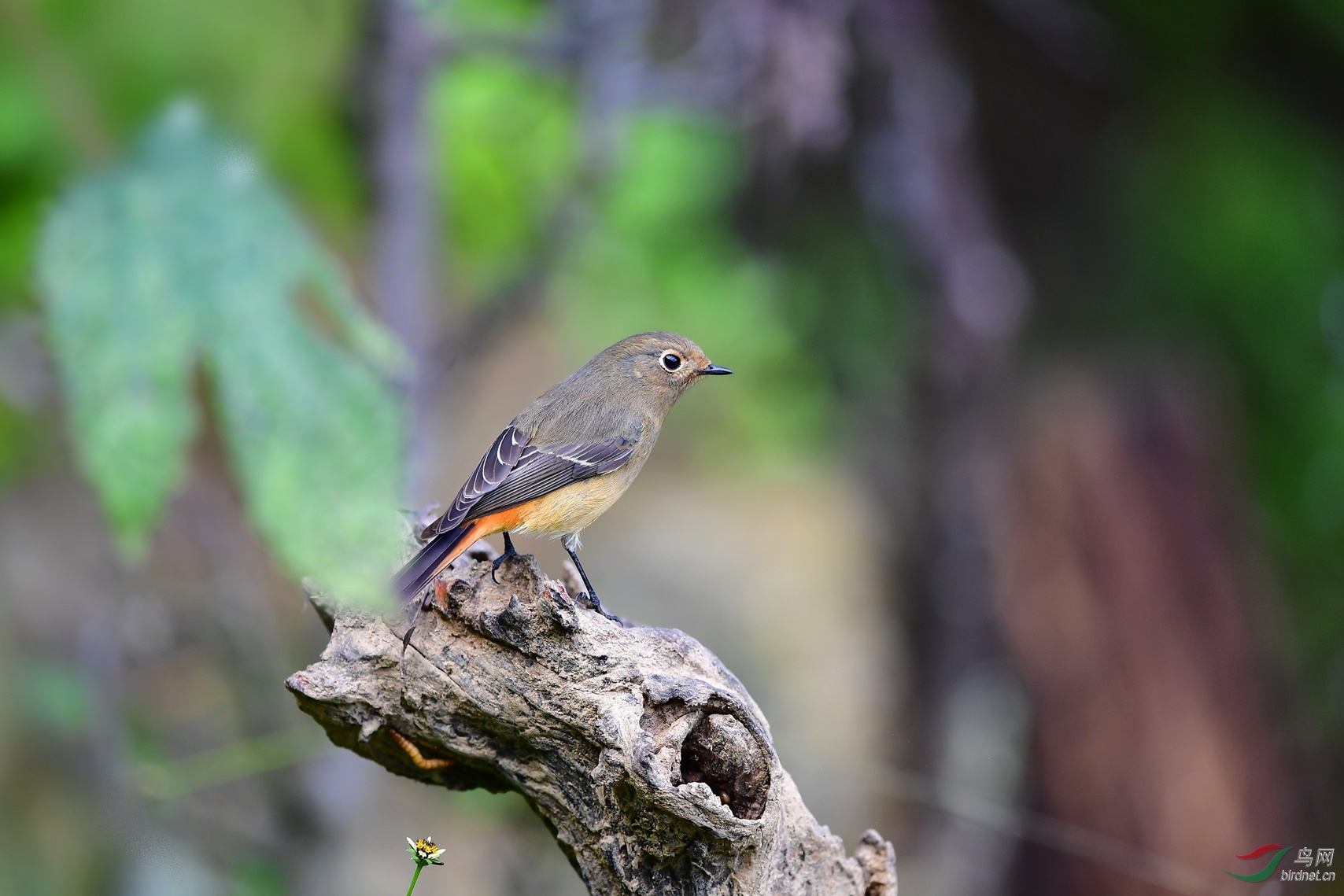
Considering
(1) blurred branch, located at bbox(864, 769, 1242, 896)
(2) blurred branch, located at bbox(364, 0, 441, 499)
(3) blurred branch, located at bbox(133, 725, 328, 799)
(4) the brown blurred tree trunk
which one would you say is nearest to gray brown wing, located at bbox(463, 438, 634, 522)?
(2) blurred branch, located at bbox(364, 0, 441, 499)

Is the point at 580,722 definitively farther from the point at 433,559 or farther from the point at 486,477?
the point at 486,477

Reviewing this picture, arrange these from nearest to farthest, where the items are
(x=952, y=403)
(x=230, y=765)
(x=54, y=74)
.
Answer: (x=54, y=74) < (x=230, y=765) < (x=952, y=403)

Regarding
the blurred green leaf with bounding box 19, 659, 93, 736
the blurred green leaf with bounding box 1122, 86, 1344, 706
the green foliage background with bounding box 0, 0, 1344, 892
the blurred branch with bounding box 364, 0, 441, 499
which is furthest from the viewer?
the blurred green leaf with bounding box 1122, 86, 1344, 706

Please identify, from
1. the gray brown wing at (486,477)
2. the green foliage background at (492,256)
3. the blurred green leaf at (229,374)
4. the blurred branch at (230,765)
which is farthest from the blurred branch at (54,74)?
the blurred branch at (230,765)

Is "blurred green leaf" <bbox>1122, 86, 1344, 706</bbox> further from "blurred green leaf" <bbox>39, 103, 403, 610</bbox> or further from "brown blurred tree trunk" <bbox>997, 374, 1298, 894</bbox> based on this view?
"blurred green leaf" <bbox>39, 103, 403, 610</bbox>

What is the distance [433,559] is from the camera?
7.22 feet

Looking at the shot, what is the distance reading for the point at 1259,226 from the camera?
544 centimetres

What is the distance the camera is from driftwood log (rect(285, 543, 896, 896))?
2023 mm

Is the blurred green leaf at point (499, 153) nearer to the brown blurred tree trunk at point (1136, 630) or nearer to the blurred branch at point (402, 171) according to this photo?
the blurred branch at point (402, 171)

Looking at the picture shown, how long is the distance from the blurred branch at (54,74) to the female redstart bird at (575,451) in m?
1.27

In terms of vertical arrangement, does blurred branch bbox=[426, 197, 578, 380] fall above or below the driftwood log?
above

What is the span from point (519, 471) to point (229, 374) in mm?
709

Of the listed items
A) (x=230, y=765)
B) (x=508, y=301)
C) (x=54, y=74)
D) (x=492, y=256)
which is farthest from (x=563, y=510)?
(x=492, y=256)

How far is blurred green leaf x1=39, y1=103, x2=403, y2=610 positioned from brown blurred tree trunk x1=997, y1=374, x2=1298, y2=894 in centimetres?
419
